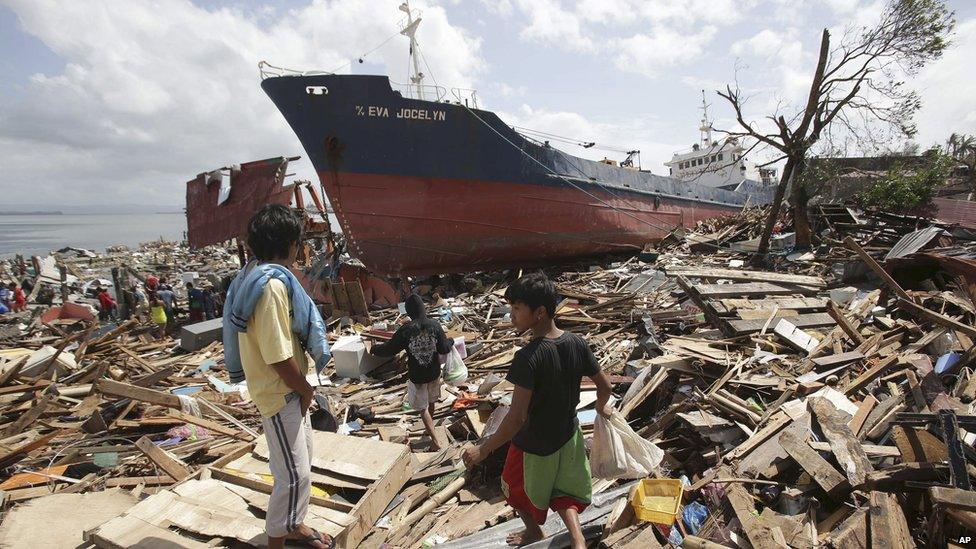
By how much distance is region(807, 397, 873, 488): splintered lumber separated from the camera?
2627 mm

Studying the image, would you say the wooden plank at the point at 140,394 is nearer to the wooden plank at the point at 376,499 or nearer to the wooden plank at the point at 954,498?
the wooden plank at the point at 376,499

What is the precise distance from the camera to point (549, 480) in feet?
8.10

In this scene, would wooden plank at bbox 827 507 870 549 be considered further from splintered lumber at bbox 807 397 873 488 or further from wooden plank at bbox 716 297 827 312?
wooden plank at bbox 716 297 827 312

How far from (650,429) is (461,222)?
349 inches

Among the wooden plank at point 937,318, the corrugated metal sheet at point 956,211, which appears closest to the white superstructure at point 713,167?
the corrugated metal sheet at point 956,211

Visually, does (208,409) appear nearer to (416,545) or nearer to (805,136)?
(416,545)

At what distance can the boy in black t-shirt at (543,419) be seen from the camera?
2.28 metres

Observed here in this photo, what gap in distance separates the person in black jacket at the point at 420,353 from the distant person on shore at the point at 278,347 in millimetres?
2035

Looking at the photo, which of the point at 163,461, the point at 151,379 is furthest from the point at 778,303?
the point at 151,379

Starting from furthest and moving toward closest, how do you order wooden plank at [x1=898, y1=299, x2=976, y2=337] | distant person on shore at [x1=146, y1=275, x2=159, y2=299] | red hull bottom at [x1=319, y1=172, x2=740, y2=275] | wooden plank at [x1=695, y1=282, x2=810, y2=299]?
distant person on shore at [x1=146, y1=275, x2=159, y2=299], red hull bottom at [x1=319, y1=172, x2=740, y2=275], wooden plank at [x1=695, y1=282, x2=810, y2=299], wooden plank at [x1=898, y1=299, x2=976, y2=337]

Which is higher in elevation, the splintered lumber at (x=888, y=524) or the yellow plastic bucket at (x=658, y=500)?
the splintered lumber at (x=888, y=524)

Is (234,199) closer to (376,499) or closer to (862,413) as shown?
(376,499)

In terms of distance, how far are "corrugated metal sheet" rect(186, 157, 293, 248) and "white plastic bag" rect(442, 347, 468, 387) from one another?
814 centimetres

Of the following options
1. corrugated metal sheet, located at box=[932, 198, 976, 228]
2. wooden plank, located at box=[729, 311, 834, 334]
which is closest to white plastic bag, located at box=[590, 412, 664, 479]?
wooden plank, located at box=[729, 311, 834, 334]
